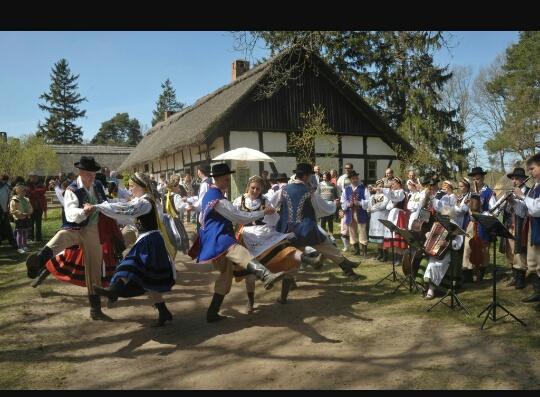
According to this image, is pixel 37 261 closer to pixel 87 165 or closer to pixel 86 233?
pixel 86 233

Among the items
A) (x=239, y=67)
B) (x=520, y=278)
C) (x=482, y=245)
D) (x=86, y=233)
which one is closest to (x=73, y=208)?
(x=86, y=233)

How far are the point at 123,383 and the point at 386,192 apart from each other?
5.96m

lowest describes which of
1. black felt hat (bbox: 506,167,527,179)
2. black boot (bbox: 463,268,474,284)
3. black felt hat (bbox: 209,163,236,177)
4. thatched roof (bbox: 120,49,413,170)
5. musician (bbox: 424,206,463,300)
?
black boot (bbox: 463,268,474,284)

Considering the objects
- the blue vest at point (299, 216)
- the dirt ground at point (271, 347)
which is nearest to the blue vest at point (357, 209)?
the dirt ground at point (271, 347)

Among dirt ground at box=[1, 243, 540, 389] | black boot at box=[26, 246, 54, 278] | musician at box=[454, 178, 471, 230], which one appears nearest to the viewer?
dirt ground at box=[1, 243, 540, 389]

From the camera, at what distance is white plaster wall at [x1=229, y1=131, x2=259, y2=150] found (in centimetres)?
1731

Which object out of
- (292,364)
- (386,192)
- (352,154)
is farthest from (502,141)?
(292,364)

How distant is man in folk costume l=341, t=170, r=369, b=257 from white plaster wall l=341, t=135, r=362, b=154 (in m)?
10.4

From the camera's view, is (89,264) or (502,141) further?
(502,141)

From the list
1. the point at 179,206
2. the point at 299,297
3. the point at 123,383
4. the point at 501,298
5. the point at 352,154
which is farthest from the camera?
the point at 352,154

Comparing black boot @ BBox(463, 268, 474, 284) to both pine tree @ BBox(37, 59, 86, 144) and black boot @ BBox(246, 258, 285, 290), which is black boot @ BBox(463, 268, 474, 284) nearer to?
black boot @ BBox(246, 258, 285, 290)

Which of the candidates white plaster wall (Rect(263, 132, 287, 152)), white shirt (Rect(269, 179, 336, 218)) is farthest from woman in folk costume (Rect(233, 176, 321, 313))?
white plaster wall (Rect(263, 132, 287, 152))
